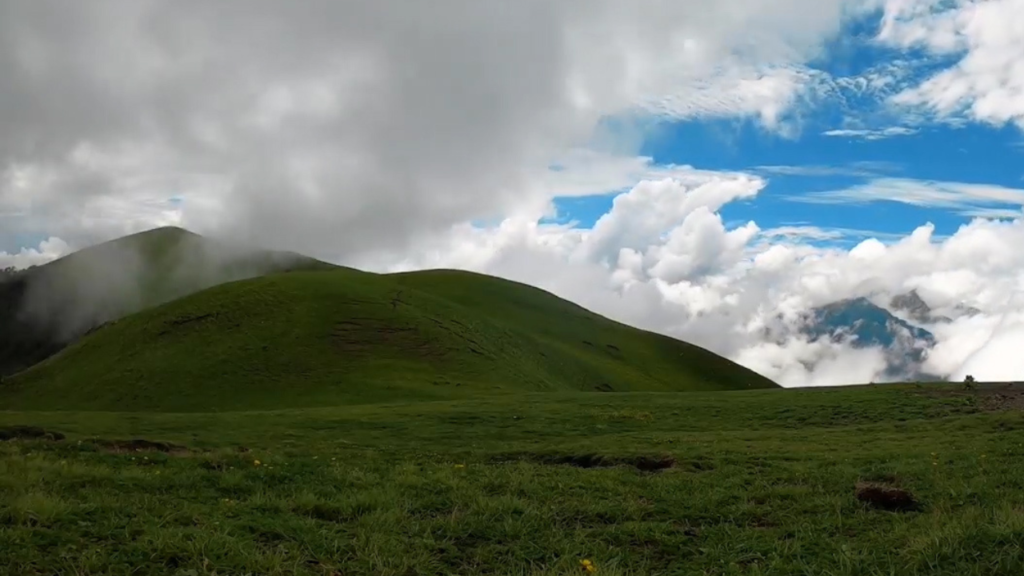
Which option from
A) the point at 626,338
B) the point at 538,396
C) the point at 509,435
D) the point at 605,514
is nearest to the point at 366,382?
the point at 538,396

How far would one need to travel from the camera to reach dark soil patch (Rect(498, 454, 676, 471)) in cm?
2087

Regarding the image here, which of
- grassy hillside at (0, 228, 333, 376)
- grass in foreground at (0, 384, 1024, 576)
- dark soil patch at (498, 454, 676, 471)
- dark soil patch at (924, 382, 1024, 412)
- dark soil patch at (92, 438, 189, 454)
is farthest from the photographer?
grassy hillside at (0, 228, 333, 376)

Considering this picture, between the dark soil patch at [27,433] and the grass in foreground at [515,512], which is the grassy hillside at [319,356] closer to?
the dark soil patch at [27,433]

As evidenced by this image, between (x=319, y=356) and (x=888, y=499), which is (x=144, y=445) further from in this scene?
(x=319, y=356)

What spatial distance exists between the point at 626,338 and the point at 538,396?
6743 centimetres

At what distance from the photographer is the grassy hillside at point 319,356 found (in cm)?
6200

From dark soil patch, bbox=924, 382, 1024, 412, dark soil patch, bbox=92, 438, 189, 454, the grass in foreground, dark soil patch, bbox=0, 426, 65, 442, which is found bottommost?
dark soil patch, bbox=0, 426, 65, 442

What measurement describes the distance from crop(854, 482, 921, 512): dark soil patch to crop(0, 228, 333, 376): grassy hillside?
551 feet

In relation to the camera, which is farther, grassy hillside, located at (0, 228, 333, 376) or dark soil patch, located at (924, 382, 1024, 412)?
grassy hillside, located at (0, 228, 333, 376)

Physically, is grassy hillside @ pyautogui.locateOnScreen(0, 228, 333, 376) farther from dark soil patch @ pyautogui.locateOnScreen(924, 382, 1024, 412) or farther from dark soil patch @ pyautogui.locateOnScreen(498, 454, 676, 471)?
dark soil patch @ pyautogui.locateOnScreen(498, 454, 676, 471)

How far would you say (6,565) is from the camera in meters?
8.36

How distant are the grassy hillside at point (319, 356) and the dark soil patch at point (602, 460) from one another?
32630 millimetres

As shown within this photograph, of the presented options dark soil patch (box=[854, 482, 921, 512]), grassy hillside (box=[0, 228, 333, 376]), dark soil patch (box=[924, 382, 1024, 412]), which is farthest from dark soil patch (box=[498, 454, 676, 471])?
grassy hillside (box=[0, 228, 333, 376])

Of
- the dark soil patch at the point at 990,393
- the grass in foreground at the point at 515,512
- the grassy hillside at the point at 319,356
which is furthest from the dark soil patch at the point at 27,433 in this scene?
the dark soil patch at the point at 990,393
